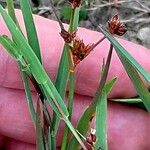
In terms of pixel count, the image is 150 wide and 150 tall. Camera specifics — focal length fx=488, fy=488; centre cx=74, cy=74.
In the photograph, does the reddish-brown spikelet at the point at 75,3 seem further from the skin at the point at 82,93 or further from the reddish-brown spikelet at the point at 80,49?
the skin at the point at 82,93

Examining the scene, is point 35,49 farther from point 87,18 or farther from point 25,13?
point 87,18

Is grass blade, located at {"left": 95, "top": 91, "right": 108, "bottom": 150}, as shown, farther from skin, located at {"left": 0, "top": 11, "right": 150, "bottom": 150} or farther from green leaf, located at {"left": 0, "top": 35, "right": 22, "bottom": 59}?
skin, located at {"left": 0, "top": 11, "right": 150, "bottom": 150}

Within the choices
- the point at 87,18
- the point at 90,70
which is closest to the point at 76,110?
the point at 90,70

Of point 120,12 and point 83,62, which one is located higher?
point 120,12

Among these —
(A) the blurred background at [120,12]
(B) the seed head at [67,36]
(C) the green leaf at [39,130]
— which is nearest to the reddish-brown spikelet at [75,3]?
(B) the seed head at [67,36]

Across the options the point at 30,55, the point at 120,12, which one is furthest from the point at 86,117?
the point at 120,12

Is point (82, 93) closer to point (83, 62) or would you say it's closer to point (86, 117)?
point (83, 62)

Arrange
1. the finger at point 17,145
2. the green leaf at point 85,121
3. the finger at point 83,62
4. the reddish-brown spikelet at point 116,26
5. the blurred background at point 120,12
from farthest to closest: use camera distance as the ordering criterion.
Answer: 1. the blurred background at point 120,12
2. the finger at point 17,145
3. the finger at point 83,62
4. the green leaf at point 85,121
5. the reddish-brown spikelet at point 116,26
